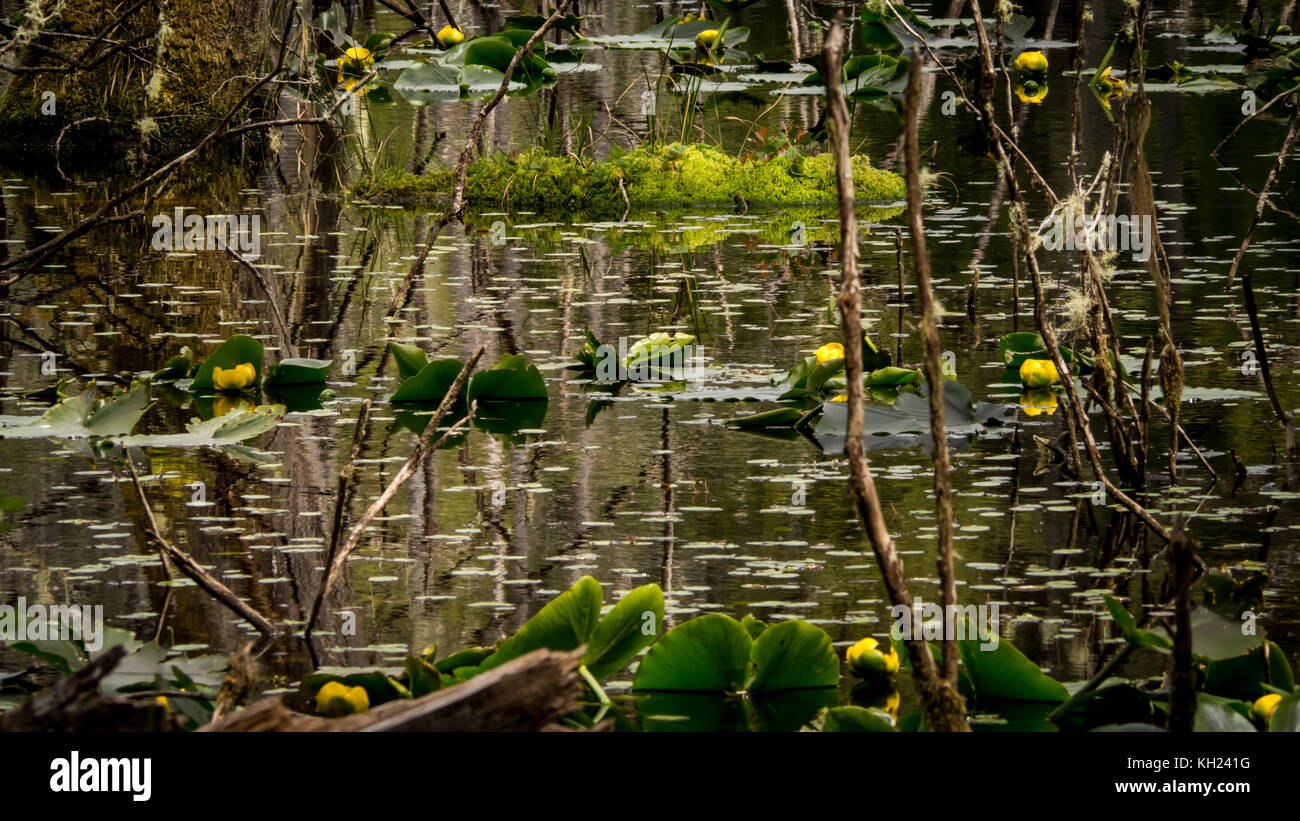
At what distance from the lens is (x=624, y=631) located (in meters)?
3.13

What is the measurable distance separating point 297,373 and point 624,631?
2960 millimetres

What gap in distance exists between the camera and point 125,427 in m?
5.16

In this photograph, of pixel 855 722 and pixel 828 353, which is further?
pixel 828 353

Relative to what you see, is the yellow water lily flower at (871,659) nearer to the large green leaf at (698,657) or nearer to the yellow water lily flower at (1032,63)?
the large green leaf at (698,657)

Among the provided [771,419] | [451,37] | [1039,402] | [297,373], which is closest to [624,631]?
[771,419]

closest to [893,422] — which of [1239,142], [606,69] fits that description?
[1239,142]

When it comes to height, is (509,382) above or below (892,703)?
above

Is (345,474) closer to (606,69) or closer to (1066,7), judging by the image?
(606,69)

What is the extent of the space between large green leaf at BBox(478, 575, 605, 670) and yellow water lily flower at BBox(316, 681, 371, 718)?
0.20 metres

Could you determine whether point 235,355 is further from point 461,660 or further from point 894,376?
point 461,660

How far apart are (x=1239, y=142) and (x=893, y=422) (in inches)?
269

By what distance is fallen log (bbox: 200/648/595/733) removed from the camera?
2359 mm

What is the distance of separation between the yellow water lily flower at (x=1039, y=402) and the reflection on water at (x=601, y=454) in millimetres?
26
